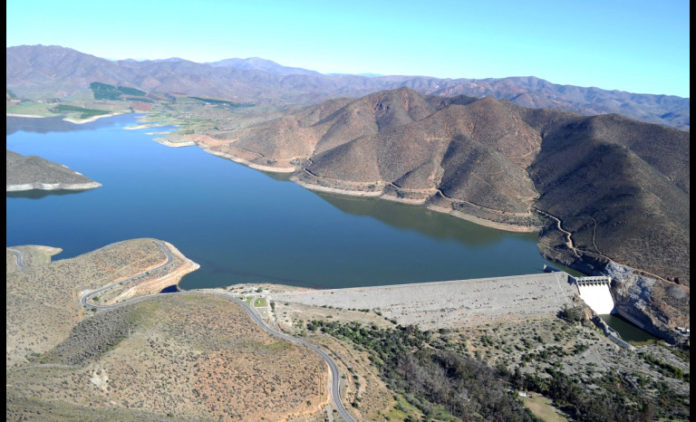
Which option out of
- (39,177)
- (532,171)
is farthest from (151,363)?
(532,171)

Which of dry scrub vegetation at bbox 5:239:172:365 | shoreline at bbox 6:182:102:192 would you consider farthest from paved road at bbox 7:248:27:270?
shoreline at bbox 6:182:102:192

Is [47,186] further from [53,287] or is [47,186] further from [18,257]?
[53,287]

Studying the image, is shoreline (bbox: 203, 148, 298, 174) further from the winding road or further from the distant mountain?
the winding road

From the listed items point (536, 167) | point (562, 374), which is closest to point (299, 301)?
point (562, 374)

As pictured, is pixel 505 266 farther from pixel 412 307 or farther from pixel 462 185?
pixel 462 185

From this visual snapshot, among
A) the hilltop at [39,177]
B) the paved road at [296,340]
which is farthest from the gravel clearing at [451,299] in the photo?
the hilltop at [39,177]
